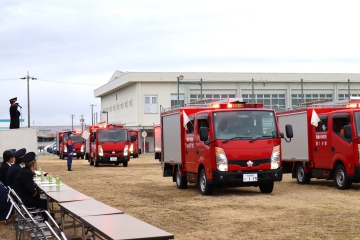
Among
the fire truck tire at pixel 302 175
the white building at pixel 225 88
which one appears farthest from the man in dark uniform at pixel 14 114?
the white building at pixel 225 88

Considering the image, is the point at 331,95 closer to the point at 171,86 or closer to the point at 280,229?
the point at 171,86

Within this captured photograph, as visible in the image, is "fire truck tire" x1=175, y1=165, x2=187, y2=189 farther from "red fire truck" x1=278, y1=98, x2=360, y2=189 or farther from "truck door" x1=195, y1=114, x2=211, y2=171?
"red fire truck" x1=278, y1=98, x2=360, y2=189

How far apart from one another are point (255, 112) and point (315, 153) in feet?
13.8

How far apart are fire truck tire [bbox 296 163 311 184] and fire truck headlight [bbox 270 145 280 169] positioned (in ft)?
14.6

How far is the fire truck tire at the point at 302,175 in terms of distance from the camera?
2273 cm

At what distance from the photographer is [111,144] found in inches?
1646

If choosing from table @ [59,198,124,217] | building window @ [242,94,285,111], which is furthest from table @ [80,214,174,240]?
building window @ [242,94,285,111]

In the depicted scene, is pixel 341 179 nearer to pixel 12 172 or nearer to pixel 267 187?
pixel 267 187

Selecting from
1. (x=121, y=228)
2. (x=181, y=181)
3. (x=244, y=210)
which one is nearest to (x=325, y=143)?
(x=181, y=181)

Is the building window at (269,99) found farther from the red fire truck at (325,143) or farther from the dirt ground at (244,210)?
the dirt ground at (244,210)

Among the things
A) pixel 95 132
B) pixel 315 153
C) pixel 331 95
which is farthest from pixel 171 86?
pixel 315 153

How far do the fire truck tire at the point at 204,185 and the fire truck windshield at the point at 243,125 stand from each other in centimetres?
137

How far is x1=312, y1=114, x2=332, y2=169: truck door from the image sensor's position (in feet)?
68.4

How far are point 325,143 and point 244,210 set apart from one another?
684 cm
